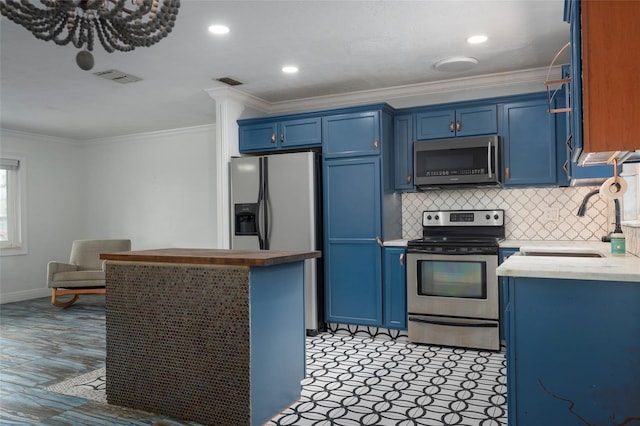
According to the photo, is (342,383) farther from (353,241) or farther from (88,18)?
(88,18)

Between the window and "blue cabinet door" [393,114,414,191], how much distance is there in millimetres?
5376

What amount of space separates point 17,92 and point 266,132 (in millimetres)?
2490

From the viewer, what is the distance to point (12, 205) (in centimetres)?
668

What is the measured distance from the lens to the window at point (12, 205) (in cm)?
658

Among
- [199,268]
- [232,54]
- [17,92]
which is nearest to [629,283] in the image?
[199,268]

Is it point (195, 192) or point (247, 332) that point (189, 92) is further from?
point (247, 332)

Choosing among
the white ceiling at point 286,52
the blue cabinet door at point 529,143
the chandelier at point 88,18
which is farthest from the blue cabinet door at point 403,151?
the chandelier at point 88,18

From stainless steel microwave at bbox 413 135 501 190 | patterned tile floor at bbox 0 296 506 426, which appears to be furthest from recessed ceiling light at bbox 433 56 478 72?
patterned tile floor at bbox 0 296 506 426

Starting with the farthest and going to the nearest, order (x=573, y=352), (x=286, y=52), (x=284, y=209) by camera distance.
Result: 1. (x=284, y=209)
2. (x=286, y=52)
3. (x=573, y=352)

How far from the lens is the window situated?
6.58 metres

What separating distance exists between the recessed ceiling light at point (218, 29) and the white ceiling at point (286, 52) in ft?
0.18

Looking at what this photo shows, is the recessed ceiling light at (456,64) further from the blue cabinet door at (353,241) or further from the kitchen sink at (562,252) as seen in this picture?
the kitchen sink at (562,252)

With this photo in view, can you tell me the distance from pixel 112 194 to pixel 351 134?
15.2 feet

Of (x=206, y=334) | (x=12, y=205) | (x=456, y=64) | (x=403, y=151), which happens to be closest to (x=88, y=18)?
(x=206, y=334)
